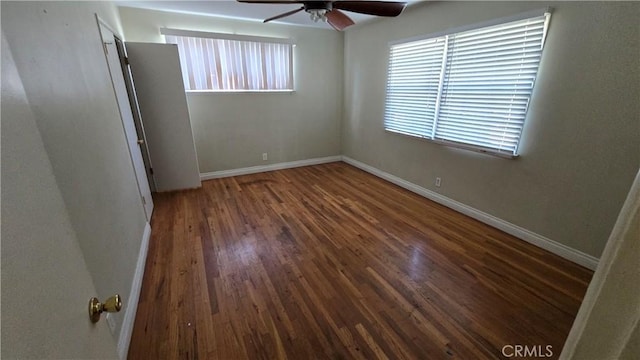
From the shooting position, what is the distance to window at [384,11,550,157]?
7.53 feet

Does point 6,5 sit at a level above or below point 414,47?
below

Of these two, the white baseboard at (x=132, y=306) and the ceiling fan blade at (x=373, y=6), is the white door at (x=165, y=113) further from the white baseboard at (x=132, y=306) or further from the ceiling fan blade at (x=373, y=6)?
the ceiling fan blade at (x=373, y=6)

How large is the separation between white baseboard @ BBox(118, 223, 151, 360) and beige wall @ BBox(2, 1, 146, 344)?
0.06 meters

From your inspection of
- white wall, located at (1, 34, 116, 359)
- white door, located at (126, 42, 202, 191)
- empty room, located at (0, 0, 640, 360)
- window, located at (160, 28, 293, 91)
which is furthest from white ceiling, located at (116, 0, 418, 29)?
white wall, located at (1, 34, 116, 359)

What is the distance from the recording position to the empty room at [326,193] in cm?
54

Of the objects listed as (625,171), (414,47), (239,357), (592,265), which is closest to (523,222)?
(592,265)

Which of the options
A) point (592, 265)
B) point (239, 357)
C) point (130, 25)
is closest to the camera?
point (239, 357)

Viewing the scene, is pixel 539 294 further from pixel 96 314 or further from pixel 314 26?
pixel 314 26

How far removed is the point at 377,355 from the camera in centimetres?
143

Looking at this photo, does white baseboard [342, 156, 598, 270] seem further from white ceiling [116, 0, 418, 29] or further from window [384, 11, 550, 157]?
white ceiling [116, 0, 418, 29]

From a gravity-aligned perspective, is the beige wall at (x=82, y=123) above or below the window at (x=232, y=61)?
below

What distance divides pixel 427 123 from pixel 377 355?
9.07 feet

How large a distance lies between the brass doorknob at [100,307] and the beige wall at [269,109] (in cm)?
370

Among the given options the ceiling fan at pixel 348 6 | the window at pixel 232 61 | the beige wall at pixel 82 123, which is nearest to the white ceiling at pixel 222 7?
the window at pixel 232 61
